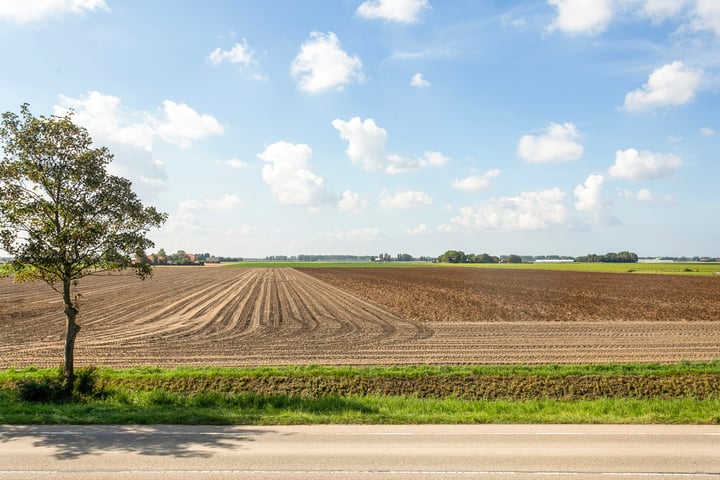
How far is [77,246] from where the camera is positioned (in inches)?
606

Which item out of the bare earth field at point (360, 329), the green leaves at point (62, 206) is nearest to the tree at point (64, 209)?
the green leaves at point (62, 206)

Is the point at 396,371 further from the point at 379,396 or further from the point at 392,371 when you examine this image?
the point at 379,396

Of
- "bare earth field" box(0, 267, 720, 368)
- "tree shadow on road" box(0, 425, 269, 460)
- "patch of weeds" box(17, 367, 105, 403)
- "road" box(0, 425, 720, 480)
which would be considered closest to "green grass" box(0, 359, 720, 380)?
"bare earth field" box(0, 267, 720, 368)

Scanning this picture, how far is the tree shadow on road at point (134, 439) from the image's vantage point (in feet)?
32.7

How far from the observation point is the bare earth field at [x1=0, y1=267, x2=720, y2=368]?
23.6 m

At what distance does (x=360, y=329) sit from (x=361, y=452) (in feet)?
70.5

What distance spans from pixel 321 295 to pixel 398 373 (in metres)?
34.7

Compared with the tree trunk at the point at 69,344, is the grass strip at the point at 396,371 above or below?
below

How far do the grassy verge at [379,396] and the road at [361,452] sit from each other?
643 mm

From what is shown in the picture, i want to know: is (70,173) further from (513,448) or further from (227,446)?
(513,448)

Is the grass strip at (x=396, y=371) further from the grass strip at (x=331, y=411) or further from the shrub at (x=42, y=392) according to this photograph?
the grass strip at (x=331, y=411)

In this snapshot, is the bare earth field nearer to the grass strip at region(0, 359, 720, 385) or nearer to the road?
the grass strip at region(0, 359, 720, 385)

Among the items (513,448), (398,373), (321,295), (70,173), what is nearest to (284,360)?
(398,373)

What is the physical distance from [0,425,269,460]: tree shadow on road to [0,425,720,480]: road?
0.02 m
